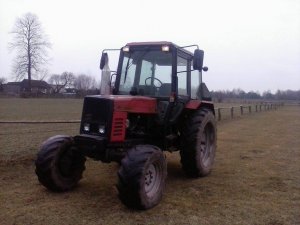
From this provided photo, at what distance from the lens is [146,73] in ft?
23.2

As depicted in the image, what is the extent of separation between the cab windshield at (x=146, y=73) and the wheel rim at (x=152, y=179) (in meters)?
1.56

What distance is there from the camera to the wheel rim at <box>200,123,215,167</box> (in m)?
7.91

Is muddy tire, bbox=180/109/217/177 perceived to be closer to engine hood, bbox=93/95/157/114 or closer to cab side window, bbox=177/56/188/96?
cab side window, bbox=177/56/188/96

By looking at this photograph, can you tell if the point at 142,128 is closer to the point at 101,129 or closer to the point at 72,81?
the point at 101,129

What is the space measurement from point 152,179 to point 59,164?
154 cm

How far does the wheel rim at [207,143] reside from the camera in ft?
26.0

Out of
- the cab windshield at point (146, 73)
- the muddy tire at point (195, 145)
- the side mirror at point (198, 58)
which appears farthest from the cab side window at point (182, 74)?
the muddy tire at point (195, 145)

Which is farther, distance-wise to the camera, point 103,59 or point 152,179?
point 103,59

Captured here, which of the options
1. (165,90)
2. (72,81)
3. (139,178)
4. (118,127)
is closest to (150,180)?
(139,178)

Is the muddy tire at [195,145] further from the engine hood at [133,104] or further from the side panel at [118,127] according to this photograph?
the side panel at [118,127]

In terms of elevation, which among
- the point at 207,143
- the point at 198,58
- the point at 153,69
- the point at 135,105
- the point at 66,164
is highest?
the point at 198,58

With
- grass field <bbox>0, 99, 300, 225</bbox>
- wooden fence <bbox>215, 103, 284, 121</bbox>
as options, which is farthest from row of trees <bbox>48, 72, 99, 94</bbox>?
grass field <bbox>0, 99, 300, 225</bbox>

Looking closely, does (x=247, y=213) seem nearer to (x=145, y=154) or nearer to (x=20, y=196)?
(x=145, y=154)

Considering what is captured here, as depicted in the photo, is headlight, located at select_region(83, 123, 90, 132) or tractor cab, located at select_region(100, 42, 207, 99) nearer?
headlight, located at select_region(83, 123, 90, 132)
